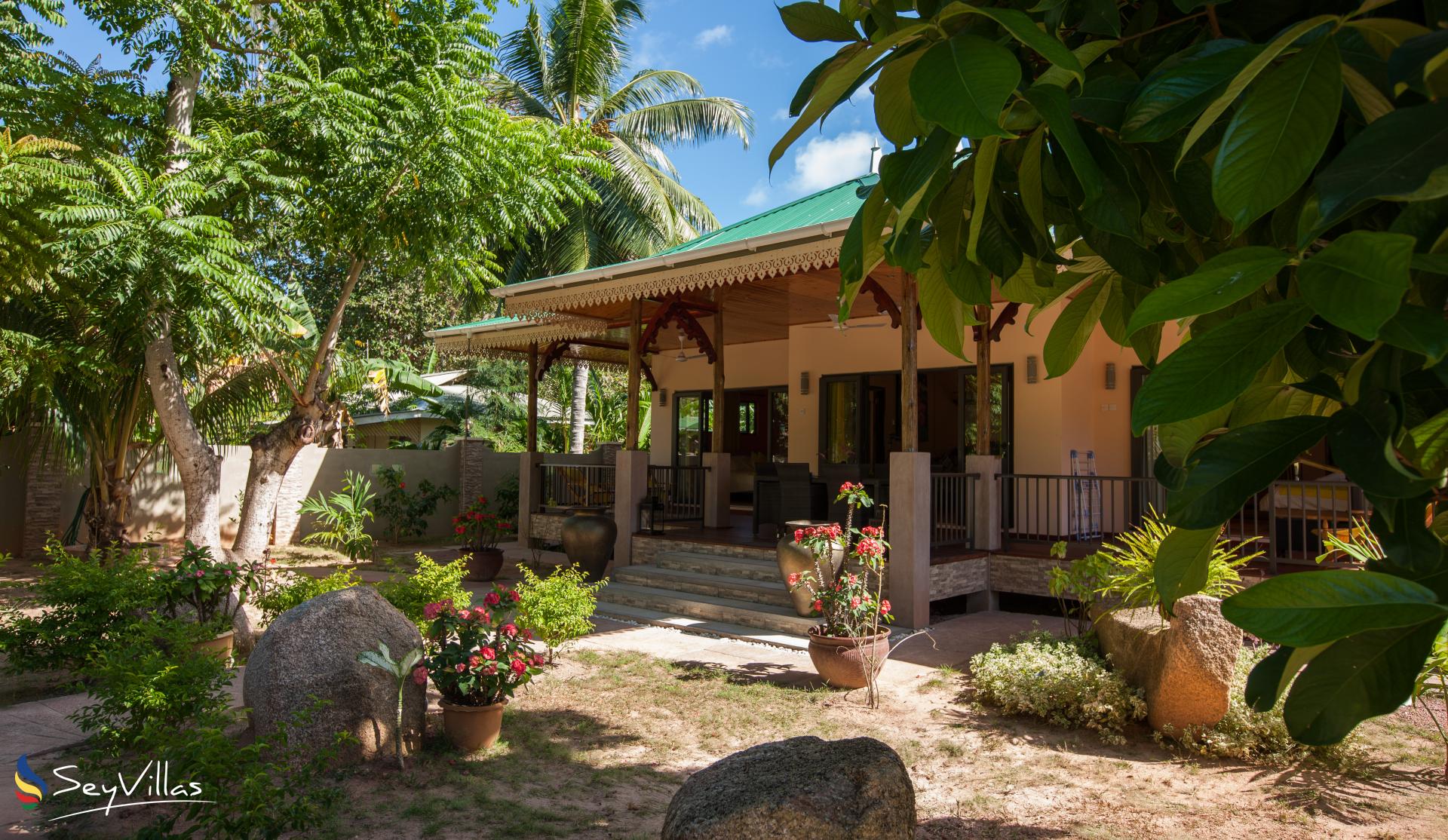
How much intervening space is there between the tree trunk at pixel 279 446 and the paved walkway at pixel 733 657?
347 cm

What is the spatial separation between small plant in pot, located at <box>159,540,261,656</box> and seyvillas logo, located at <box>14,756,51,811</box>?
193 centimetres

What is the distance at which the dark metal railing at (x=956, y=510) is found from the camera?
32.9 feet

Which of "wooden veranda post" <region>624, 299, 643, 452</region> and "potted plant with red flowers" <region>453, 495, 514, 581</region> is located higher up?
"wooden veranda post" <region>624, 299, 643, 452</region>

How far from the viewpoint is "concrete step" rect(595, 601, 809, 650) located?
859 centimetres

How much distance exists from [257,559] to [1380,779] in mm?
10274

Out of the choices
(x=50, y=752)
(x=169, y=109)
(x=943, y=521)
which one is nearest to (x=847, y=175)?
(x=943, y=521)

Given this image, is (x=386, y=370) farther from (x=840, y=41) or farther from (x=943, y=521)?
(x=840, y=41)

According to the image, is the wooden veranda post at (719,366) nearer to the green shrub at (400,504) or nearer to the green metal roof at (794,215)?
the green metal roof at (794,215)

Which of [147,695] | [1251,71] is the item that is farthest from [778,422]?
[1251,71]

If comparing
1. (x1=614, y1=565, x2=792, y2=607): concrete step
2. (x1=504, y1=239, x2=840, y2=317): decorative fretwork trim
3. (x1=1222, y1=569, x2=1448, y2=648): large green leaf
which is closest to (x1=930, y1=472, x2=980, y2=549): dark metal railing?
(x1=614, y1=565, x2=792, y2=607): concrete step

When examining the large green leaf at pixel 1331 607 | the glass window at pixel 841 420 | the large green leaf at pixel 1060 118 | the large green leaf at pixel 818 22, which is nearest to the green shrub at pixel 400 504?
the glass window at pixel 841 420

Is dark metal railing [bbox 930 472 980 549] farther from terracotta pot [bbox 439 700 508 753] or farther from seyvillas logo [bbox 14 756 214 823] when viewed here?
seyvillas logo [bbox 14 756 214 823]

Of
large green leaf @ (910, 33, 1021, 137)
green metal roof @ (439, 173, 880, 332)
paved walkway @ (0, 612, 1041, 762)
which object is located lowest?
paved walkway @ (0, 612, 1041, 762)

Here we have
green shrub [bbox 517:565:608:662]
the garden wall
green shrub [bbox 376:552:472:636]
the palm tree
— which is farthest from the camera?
the palm tree
